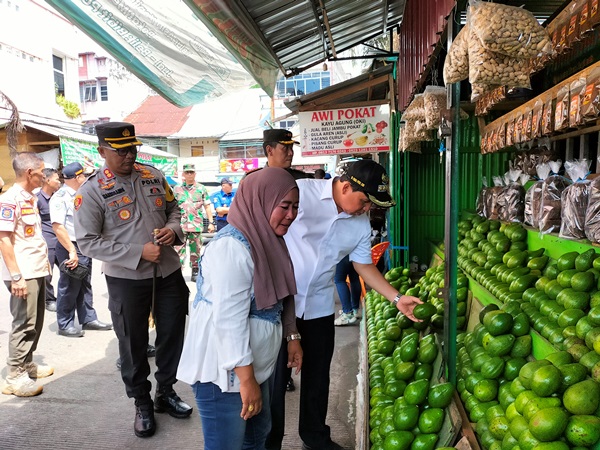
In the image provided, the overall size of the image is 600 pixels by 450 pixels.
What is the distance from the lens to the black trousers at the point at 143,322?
348 cm

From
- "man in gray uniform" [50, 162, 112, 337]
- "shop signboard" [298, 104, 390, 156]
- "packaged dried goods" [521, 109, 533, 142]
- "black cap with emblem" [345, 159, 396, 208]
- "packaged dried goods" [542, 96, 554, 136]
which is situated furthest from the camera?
"shop signboard" [298, 104, 390, 156]

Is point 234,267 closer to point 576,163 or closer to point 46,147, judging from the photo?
point 576,163

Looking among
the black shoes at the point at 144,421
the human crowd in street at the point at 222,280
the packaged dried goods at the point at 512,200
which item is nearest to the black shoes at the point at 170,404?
the human crowd in street at the point at 222,280

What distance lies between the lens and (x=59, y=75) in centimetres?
2034

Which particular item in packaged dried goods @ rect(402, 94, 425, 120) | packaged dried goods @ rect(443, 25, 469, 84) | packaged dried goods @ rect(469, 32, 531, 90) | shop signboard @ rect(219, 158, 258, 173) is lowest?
packaged dried goods @ rect(469, 32, 531, 90)

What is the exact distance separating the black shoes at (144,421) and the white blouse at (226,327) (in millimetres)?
1906

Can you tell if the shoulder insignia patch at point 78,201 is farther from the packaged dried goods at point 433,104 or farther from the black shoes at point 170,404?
the packaged dried goods at point 433,104

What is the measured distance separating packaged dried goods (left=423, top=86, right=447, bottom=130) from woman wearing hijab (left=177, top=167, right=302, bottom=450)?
2315 millimetres

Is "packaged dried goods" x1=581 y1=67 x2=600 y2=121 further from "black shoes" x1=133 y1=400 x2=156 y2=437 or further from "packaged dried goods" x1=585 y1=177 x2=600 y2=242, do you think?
"black shoes" x1=133 y1=400 x2=156 y2=437

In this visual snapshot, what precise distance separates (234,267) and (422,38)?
2.55 meters

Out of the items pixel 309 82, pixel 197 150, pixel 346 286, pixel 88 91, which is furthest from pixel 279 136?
pixel 88 91

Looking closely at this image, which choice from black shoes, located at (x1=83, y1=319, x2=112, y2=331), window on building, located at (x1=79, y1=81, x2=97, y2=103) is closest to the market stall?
black shoes, located at (x1=83, y1=319, x2=112, y2=331)

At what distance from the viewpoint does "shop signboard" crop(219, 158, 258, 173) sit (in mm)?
30969

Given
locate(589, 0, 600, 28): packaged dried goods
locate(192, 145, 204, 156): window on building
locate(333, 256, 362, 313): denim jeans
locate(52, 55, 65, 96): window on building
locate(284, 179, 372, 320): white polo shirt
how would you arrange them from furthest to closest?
locate(192, 145, 204, 156): window on building
locate(52, 55, 65, 96): window on building
locate(333, 256, 362, 313): denim jeans
locate(284, 179, 372, 320): white polo shirt
locate(589, 0, 600, 28): packaged dried goods
